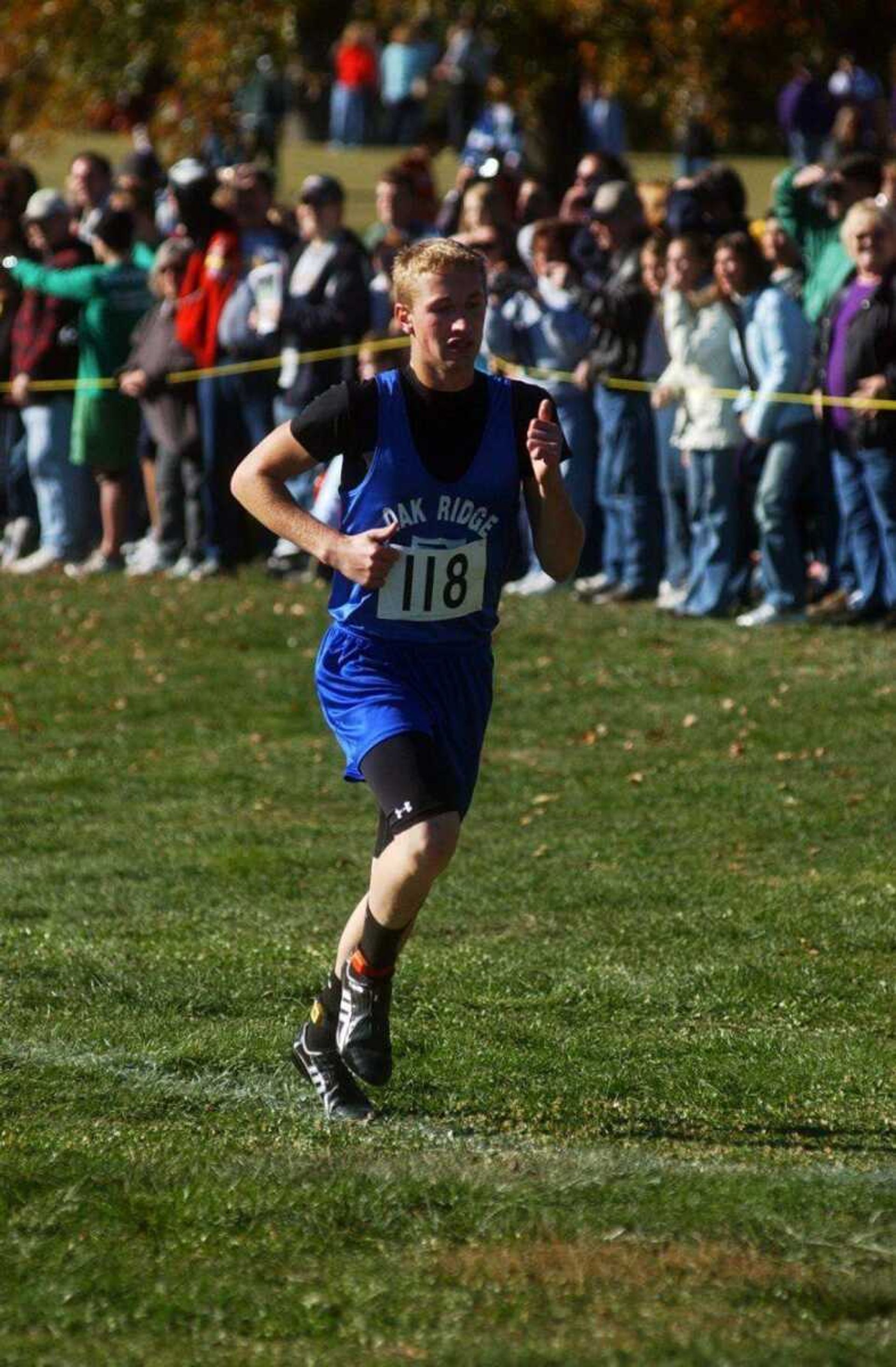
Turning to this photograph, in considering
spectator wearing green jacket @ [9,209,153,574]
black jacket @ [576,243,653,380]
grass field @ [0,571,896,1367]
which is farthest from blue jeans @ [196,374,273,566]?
black jacket @ [576,243,653,380]

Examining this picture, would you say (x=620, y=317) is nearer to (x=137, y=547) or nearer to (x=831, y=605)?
(x=831, y=605)

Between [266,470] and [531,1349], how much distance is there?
2.66 meters

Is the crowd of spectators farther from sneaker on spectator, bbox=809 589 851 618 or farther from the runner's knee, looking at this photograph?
the runner's knee

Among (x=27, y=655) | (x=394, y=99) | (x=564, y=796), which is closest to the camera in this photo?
A: (x=564, y=796)

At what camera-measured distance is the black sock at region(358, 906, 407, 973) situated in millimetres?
6266

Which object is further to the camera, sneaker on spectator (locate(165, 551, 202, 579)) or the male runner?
sneaker on spectator (locate(165, 551, 202, 579))

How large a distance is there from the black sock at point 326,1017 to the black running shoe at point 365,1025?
0.34ft

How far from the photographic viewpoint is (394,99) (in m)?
37.3

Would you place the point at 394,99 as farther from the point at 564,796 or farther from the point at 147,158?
the point at 564,796

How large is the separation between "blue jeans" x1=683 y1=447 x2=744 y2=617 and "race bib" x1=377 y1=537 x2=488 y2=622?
290 inches

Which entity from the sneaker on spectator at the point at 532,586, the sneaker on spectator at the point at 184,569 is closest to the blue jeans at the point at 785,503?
the sneaker on spectator at the point at 532,586

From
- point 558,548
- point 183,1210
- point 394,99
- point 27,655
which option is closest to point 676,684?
point 27,655

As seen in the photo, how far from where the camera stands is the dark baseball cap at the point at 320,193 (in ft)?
48.9

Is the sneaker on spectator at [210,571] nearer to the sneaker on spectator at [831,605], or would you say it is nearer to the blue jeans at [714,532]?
the blue jeans at [714,532]
